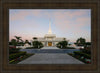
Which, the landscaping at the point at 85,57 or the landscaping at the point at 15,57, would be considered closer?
the landscaping at the point at 85,57

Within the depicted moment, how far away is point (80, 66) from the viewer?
17.6 ft

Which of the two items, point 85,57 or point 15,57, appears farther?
point 15,57

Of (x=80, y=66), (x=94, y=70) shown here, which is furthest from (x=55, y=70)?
(x=94, y=70)

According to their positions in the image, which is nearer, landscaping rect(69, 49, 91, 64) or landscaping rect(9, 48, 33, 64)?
landscaping rect(69, 49, 91, 64)

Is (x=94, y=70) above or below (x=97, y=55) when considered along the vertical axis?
below

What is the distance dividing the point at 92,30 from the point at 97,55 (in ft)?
4.72
